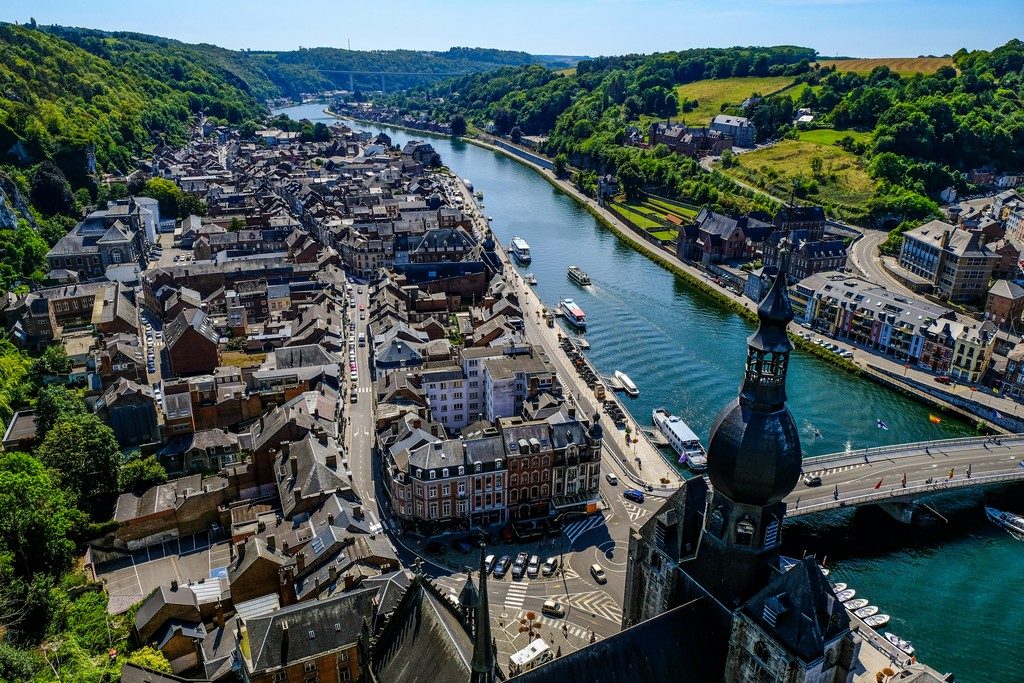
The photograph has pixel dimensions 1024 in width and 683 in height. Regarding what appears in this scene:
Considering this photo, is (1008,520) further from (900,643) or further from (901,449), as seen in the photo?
(900,643)

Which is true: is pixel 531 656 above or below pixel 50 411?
below

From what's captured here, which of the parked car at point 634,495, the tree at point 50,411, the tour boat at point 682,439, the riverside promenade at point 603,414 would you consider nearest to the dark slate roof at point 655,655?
the parked car at point 634,495

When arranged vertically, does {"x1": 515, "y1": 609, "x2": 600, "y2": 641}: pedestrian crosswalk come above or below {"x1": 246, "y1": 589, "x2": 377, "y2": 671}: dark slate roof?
below

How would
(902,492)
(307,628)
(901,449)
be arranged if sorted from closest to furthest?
(307,628) → (902,492) → (901,449)

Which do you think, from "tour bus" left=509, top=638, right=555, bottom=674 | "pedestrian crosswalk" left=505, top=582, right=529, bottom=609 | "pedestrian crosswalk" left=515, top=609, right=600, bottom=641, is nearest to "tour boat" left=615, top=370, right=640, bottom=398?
"pedestrian crosswalk" left=505, top=582, right=529, bottom=609

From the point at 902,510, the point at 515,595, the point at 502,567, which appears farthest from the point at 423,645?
the point at 902,510

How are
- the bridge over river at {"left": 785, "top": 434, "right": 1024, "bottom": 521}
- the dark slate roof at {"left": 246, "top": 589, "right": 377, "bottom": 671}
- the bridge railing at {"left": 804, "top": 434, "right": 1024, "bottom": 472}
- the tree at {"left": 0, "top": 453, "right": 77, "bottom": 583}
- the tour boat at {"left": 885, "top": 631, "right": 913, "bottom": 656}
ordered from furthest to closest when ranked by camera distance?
the bridge railing at {"left": 804, "top": 434, "right": 1024, "bottom": 472} < the bridge over river at {"left": 785, "top": 434, "right": 1024, "bottom": 521} < the tree at {"left": 0, "top": 453, "right": 77, "bottom": 583} < the tour boat at {"left": 885, "top": 631, "right": 913, "bottom": 656} < the dark slate roof at {"left": 246, "top": 589, "right": 377, "bottom": 671}

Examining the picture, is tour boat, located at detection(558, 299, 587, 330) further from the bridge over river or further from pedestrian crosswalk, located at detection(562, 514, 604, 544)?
pedestrian crosswalk, located at detection(562, 514, 604, 544)

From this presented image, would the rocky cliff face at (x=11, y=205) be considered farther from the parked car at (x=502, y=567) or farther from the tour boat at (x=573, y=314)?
the parked car at (x=502, y=567)
